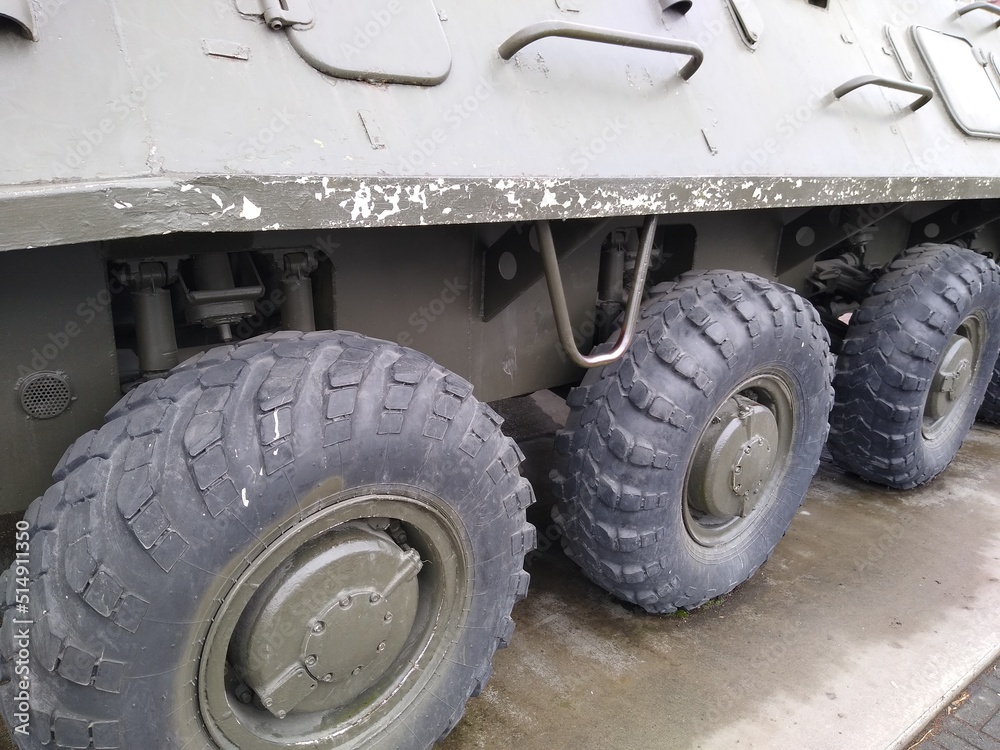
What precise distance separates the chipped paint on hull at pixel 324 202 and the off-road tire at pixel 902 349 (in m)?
1.36

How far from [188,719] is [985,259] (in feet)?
11.6

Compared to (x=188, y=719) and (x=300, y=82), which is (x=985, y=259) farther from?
(x=188, y=719)

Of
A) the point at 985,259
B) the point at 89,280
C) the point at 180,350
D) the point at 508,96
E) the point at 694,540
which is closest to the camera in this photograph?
the point at 89,280

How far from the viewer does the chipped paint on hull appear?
1134 mm

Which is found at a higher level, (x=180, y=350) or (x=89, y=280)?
(x=89, y=280)

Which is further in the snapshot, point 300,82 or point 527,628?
point 527,628

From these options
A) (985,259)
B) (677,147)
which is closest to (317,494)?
(677,147)

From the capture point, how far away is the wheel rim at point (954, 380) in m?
3.48

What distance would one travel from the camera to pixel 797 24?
2684 millimetres

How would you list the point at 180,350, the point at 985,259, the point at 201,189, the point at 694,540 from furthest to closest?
the point at 985,259, the point at 694,540, the point at 180,350, the point at 201,189

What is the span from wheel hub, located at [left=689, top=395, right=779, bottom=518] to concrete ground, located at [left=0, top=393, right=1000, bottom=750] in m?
0.49

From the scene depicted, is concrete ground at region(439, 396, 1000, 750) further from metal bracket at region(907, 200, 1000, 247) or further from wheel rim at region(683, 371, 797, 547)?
metal bracket at region(907, 200, 1000, 247)

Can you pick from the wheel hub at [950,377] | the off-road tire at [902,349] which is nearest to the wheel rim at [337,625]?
the off-road tire at [902,349]
